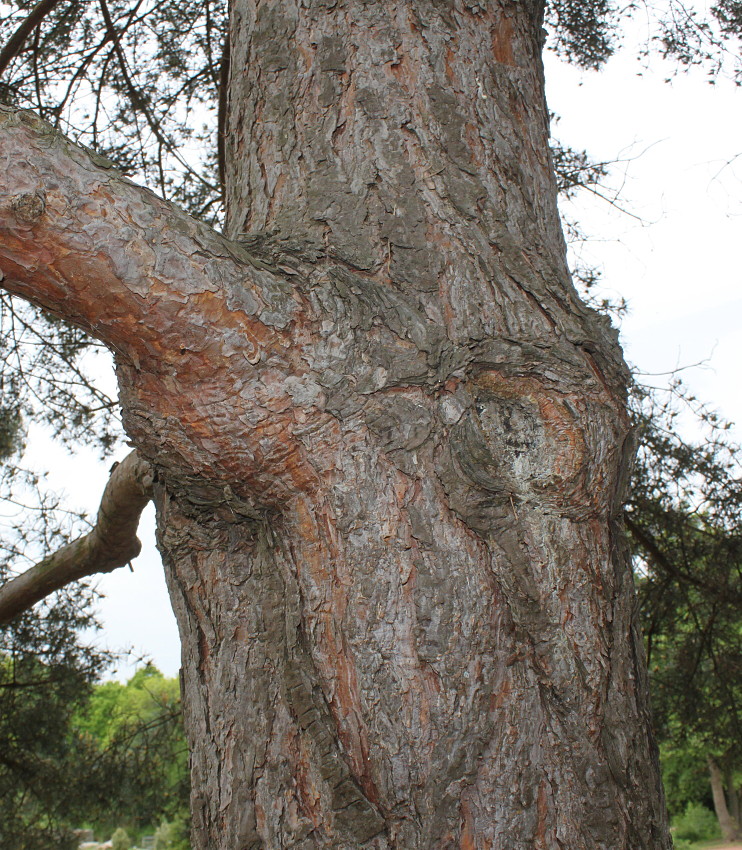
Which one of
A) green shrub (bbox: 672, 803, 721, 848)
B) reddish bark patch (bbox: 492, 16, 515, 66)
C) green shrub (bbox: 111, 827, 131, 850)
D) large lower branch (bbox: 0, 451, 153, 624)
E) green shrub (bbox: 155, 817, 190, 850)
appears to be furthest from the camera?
green shrub (bbox: 672, 803, 721, 848)

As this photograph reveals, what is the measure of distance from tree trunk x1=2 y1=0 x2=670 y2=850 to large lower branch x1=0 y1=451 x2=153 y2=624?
96 cm

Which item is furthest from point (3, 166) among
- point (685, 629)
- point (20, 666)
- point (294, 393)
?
point (685, 629)

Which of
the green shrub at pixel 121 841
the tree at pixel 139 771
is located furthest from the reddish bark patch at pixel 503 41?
the green shrub at pixel 121 841

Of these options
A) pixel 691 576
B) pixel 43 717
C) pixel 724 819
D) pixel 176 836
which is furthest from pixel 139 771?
pixel 724 819

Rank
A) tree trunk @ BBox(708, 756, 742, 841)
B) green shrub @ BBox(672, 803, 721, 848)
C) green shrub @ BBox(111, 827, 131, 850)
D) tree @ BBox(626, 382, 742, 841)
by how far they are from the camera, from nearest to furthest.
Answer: tree @ BBox(626, 382, 742, 841) → green shrub @ BBox(111, 827, 131, 850) → tree trunk @ BBox(708, 756, 742, 841) → green shrub @ BBox(672, 803, 721, 848)

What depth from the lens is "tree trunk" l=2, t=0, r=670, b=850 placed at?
1.15 meters

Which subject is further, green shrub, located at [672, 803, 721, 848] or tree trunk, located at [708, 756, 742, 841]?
green shrub, located at [672, 803, 721, 848]

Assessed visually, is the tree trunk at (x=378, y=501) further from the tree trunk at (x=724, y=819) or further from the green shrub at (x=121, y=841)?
the tree trunk at (x=724, y=819)

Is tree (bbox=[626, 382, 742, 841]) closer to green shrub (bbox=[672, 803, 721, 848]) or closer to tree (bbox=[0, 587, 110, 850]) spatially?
tree (bbox=[0, 587, 110, 850])

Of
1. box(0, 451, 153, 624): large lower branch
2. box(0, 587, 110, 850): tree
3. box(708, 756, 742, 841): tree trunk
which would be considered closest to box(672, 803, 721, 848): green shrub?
box(708, 756, 742, 841): tree trunk

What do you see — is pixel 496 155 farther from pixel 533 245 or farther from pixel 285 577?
pixel 285 577

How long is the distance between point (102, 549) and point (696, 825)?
17.7 meters

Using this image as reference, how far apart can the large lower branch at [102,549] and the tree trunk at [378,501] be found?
961 millimetres

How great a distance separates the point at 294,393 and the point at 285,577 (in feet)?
0.99
